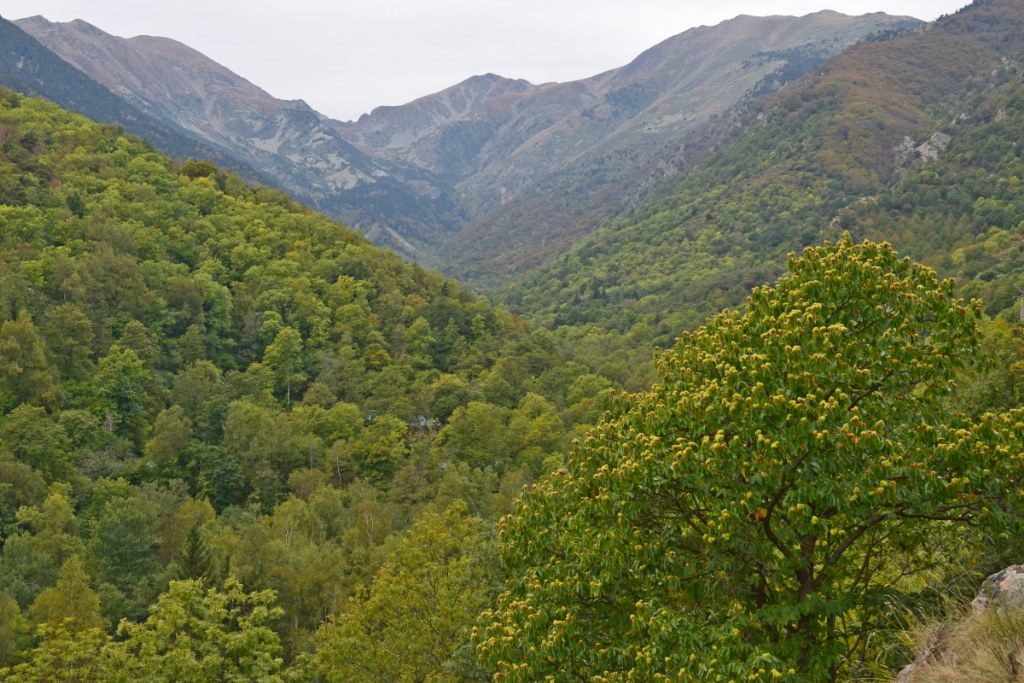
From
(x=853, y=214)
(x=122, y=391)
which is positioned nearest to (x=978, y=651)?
(x=122, y=391)

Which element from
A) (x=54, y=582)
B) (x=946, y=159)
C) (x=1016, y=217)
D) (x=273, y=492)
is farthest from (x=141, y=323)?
(x=946, y=159)

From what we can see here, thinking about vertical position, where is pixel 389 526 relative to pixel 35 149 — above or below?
below

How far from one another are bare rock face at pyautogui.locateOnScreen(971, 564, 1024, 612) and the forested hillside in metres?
13.9

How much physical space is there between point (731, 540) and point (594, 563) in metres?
2.55

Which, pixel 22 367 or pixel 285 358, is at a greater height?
pixel 22 367

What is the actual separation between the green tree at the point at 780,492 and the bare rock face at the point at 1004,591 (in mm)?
1066

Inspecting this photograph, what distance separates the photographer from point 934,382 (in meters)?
13.1

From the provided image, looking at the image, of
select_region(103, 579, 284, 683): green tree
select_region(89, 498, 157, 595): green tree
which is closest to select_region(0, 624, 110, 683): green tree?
select_region(103, 579, 284, 683): green tree

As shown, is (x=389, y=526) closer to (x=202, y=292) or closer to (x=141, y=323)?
(x=141, y=323)

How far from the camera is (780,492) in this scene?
39.6ft

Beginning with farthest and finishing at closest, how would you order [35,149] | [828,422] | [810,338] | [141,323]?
[35,149], [141,323], [810,338], [828,422]

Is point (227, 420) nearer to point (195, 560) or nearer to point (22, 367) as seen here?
point (22, 367)

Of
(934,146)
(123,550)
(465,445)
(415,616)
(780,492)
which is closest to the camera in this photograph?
(780,492)

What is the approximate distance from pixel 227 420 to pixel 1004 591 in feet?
210
